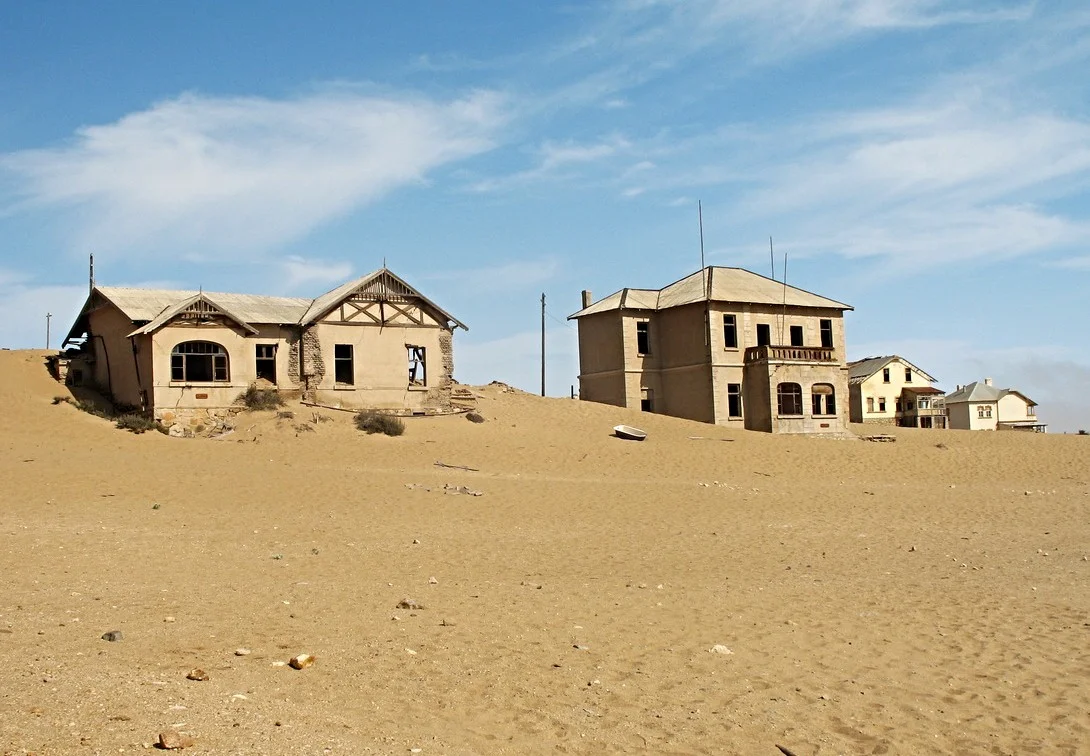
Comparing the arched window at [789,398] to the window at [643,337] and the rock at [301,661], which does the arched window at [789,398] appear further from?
the rock at [301,661]

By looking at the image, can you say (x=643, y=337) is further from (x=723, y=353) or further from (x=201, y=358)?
(x=201, y=358)

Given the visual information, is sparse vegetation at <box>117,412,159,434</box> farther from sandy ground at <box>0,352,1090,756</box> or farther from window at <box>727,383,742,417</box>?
window at <box>727,383,742,417</box>

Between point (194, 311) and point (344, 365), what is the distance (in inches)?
229

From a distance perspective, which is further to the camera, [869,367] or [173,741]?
[869,367]

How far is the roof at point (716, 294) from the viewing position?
1650 inches

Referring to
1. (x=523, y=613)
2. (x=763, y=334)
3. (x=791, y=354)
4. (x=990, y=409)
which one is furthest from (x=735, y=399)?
(x=990, y=409)

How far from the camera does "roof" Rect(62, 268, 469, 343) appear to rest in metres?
30.6

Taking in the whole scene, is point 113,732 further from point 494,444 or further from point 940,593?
point 494,444

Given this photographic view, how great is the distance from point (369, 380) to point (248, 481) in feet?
42.7

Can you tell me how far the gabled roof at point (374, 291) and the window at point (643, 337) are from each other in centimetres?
1053

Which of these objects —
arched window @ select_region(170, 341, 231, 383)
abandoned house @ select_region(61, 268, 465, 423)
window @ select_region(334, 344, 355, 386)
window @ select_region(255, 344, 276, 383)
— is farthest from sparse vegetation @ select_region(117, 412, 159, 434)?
window @ select_region(334, 344, 355, 386)

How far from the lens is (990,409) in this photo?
7650cm

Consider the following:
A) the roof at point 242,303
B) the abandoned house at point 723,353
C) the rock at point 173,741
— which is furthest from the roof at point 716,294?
the rock at point 173,741

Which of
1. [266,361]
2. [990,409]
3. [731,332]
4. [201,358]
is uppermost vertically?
[731,332]
